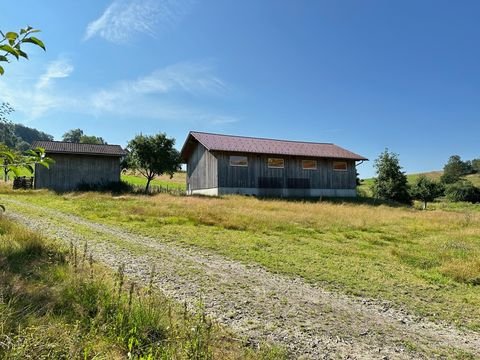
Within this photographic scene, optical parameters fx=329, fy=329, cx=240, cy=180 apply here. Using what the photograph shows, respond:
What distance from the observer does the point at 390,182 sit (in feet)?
142

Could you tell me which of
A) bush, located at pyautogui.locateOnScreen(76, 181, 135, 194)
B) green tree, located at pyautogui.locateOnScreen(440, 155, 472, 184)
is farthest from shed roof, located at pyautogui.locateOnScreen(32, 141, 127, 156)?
green tree, located at pyautogui.locateOnScreen(440, 155, 472, 184)

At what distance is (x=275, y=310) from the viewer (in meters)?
4.93

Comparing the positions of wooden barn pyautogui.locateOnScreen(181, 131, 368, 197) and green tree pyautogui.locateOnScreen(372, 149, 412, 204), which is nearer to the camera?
wooden barn pyautogui.locateOnScreen(181, 131, 368, 197)

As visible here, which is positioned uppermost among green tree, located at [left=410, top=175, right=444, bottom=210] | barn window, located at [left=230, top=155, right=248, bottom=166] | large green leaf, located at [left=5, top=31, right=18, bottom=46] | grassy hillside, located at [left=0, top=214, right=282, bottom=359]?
barn window, located at [left=230, top=155, right=248, bottom=166]

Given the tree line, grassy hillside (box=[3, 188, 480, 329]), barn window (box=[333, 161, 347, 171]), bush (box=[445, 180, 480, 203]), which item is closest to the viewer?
grassy hillside (box=[3, 188, 480, 329])

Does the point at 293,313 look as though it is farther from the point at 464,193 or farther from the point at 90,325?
the point at 464,193

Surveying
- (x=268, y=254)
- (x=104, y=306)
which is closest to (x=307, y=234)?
(x=268, y=254)

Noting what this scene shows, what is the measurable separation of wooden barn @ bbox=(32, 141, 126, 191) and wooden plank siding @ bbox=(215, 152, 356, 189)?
10412 mm

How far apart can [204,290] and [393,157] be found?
4503 centimetres

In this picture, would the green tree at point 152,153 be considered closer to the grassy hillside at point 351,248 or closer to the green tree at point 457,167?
the grassy hillside at point 351,248

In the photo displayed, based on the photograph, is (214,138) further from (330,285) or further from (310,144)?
(330,285)

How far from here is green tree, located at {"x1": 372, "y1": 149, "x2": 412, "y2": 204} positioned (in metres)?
42.8

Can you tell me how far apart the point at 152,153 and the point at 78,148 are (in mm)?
6937

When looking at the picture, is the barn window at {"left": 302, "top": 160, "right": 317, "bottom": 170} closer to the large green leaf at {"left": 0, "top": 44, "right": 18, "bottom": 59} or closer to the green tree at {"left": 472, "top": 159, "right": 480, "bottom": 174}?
the large green leaf at {"left": 0, "top": 44, "right": 18, "bottom": 59}
